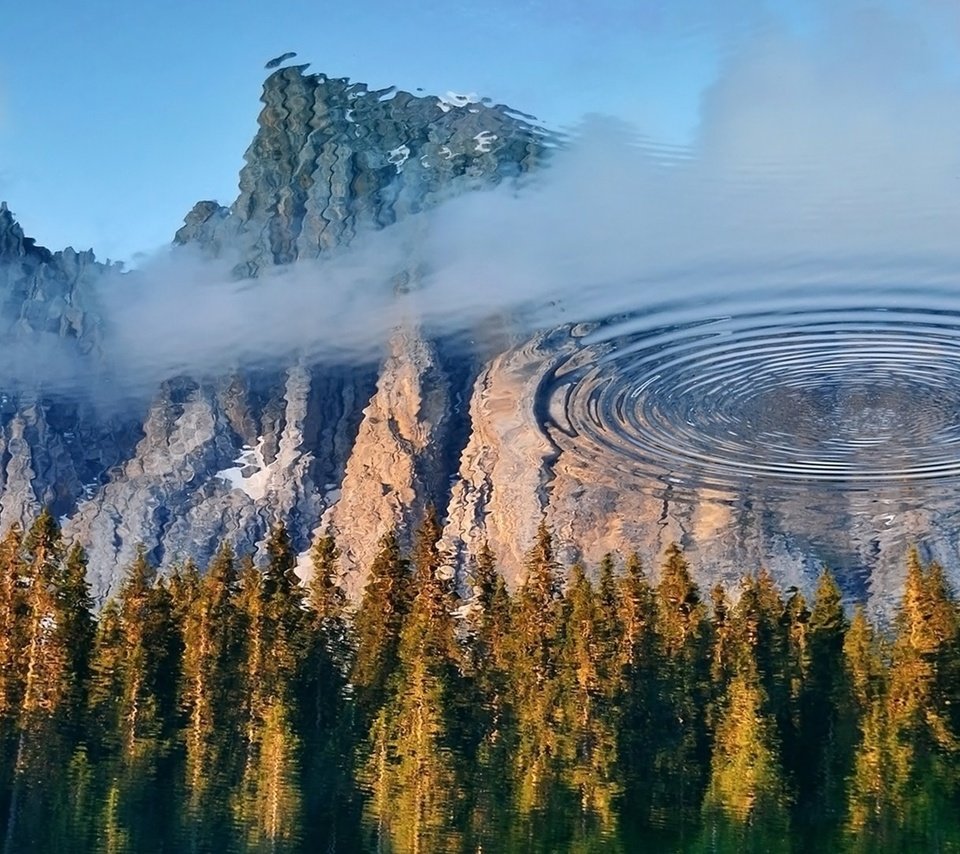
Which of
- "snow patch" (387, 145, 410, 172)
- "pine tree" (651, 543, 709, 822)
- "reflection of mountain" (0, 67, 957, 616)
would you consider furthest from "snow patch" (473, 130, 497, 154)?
"pine tree" (651, 543, 709, 822)

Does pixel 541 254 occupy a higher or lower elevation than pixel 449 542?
higher

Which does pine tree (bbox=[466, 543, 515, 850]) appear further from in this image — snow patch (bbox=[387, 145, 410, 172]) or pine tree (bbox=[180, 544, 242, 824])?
snow patch (bbox=[387, 145, 410, 172])

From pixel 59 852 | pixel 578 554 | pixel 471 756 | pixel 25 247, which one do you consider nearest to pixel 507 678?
pixel 471 756

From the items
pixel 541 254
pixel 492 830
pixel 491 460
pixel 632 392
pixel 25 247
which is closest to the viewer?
pixel 632 392

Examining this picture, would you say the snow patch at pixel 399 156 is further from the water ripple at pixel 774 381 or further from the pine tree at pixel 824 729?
the pine tree at pixel 824 729

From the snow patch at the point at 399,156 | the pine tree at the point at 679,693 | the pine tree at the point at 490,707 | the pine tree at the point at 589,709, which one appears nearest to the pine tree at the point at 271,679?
the pine tree at the point at 490,707

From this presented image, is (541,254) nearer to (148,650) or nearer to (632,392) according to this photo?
(632,392)
